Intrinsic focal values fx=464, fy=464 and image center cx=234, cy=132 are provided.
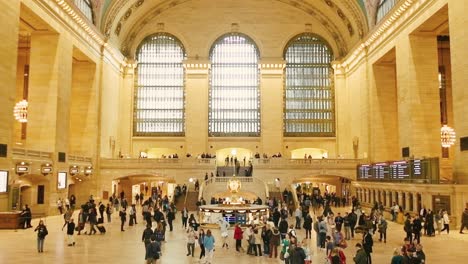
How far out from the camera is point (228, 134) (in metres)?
40.7

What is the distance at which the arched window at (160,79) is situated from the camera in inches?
1618

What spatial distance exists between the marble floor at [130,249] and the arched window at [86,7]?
16.4 m

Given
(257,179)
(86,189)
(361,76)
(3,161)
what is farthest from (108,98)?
(361,76)

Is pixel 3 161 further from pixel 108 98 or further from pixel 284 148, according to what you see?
pixel 284 148

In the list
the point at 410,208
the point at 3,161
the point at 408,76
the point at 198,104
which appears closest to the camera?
the point at 3,161

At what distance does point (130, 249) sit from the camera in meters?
14.3

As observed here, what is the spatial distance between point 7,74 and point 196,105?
21052 millimetres

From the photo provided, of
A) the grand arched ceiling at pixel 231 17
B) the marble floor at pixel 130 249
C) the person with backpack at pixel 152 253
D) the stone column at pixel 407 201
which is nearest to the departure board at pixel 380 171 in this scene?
the stone column at pixel 407 201

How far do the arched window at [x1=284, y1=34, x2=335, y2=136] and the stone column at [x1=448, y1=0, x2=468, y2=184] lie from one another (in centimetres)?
2030

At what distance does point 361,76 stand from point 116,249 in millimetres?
25706

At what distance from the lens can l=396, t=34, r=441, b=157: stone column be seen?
2548cm

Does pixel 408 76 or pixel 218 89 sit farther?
pixel 218 89

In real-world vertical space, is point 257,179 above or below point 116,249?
above

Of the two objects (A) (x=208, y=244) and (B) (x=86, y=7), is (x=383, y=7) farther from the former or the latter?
(A) (x=208, y=244)
